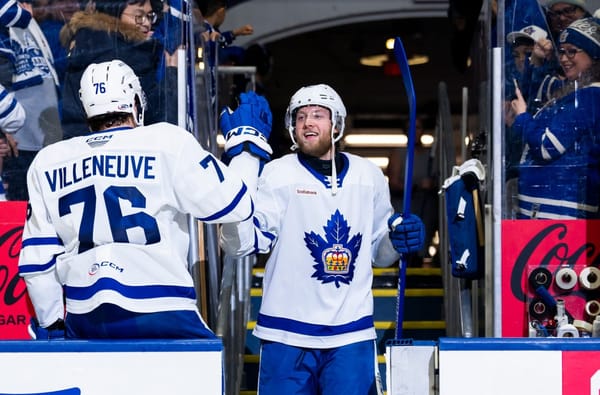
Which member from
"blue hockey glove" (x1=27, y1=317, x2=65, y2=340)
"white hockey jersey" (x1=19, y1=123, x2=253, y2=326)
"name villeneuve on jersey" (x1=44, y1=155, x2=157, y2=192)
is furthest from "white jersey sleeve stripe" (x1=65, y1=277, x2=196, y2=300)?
"name villeneuve on jersey" (x1=44, y1=155, x2=157, y2=192)

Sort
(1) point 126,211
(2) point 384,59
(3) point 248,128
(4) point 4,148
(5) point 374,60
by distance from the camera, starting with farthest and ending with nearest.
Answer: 1. (5) point 374,60
2. (2) point 384,59
3. (4) point 4,148
4. (3) point 248,128
5. (1) point 126,211

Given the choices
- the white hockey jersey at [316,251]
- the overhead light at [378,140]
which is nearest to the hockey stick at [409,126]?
the white hockey jersey at [316,251]

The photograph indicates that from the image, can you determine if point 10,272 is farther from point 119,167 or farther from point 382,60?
point 382,60

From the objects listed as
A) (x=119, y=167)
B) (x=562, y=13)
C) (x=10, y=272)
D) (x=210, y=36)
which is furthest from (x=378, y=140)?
(x=119, y=167)

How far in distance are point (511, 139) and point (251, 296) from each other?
1.58 metres

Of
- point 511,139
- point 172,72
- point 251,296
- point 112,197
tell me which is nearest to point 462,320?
point 511,139

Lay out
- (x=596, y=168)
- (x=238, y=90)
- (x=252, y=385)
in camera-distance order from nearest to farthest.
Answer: (x=596, y=168) → (x=252, y=385) → (x=238, y=90)

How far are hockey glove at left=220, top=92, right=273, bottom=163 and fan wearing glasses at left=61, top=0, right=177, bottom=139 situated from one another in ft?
3.14

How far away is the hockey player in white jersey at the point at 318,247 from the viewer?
4102 mm

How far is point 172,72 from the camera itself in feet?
16.1

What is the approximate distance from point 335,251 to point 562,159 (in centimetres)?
122

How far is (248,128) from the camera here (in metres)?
3.91

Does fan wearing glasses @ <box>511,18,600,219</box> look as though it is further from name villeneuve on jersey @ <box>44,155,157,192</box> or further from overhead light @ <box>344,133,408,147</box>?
overhead light @ <box>344,133,408,147</box>

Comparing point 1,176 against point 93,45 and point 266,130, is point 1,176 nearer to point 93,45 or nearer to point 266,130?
point 93,45
